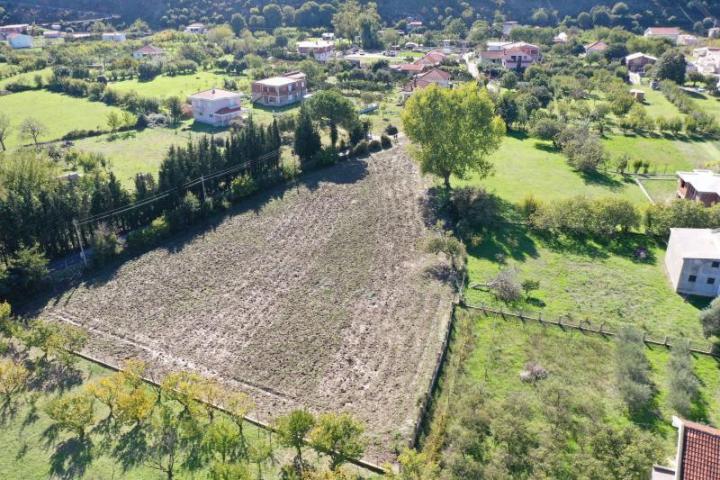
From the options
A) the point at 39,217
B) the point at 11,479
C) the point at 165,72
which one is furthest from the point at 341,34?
the point at 11,479

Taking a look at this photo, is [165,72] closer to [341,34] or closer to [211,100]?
[211,100]

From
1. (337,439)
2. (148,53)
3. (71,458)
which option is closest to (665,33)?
A: (148,53)

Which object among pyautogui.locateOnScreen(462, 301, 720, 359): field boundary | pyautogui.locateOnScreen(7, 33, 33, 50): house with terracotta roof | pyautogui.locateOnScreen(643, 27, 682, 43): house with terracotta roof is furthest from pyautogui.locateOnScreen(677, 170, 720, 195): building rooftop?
pyautogui.locateOnScreen(7, 33, 33, 50): house with terracotta roof

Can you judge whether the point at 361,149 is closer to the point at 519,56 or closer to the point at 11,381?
the point at 11,381

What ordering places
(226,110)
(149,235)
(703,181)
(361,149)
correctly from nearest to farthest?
(149,235), (703,181), (361,149), (226,110)

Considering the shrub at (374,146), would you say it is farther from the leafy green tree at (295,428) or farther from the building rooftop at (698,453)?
the building rooftop at (698,453)
